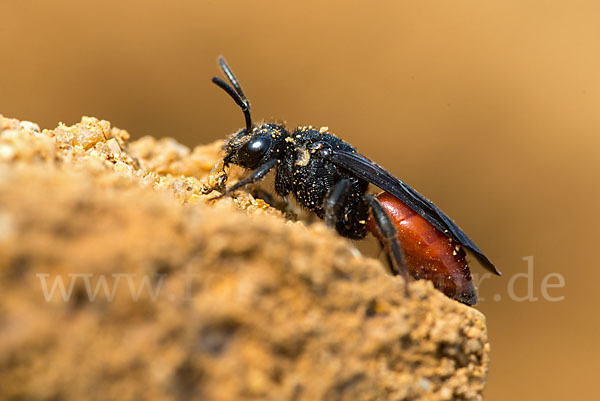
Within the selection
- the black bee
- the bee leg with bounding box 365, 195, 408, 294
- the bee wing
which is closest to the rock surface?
the bee leg with bounding box 365, 195, 408, 294

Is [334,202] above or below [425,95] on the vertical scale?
below

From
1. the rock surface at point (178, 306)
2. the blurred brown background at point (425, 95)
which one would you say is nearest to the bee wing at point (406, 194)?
the rock surface at point (178, 306)

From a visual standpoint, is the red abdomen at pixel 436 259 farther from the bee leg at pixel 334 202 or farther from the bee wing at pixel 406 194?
the bee leg at pixel 334 202

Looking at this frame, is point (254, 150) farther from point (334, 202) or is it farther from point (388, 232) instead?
point (388, 232)

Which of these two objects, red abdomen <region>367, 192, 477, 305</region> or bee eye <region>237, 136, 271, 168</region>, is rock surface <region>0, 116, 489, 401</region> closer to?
red abdomen <region>367, 192, 477, 305</region>

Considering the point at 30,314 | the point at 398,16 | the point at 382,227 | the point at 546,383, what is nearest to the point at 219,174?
the point at 382,227

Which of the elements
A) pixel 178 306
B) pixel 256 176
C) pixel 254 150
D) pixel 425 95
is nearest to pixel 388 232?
pixel 256 176
